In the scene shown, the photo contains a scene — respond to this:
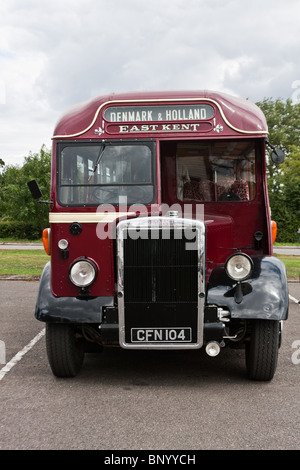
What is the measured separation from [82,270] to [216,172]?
1929 mm

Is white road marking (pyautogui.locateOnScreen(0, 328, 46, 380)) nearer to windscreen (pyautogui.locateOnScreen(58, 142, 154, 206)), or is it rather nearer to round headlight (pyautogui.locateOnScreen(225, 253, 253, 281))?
windscreen (pyautogui.locateOnScreen(58, 142, 154, 206))

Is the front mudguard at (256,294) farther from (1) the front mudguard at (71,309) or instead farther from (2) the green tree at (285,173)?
(2) the green tree at (285,173)

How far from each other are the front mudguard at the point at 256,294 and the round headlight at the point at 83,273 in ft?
3.74

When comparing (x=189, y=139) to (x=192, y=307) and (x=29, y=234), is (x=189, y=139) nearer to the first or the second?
(x=192, y=307)

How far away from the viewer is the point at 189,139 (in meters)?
5.77

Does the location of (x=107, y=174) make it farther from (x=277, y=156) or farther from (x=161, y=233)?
(x=277, y=156)

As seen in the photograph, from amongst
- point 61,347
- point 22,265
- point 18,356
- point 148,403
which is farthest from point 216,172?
point 22,265

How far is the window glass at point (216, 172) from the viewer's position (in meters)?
6.14

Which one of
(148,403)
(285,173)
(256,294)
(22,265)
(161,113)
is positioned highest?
(285,173)

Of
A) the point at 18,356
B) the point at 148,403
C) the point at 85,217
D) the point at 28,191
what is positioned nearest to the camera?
the point at 148,403

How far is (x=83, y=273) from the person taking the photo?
555 cm

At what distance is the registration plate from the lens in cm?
525

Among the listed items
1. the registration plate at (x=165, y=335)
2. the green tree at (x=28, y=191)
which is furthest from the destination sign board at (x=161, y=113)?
the green tree at (x=28, y=191)
